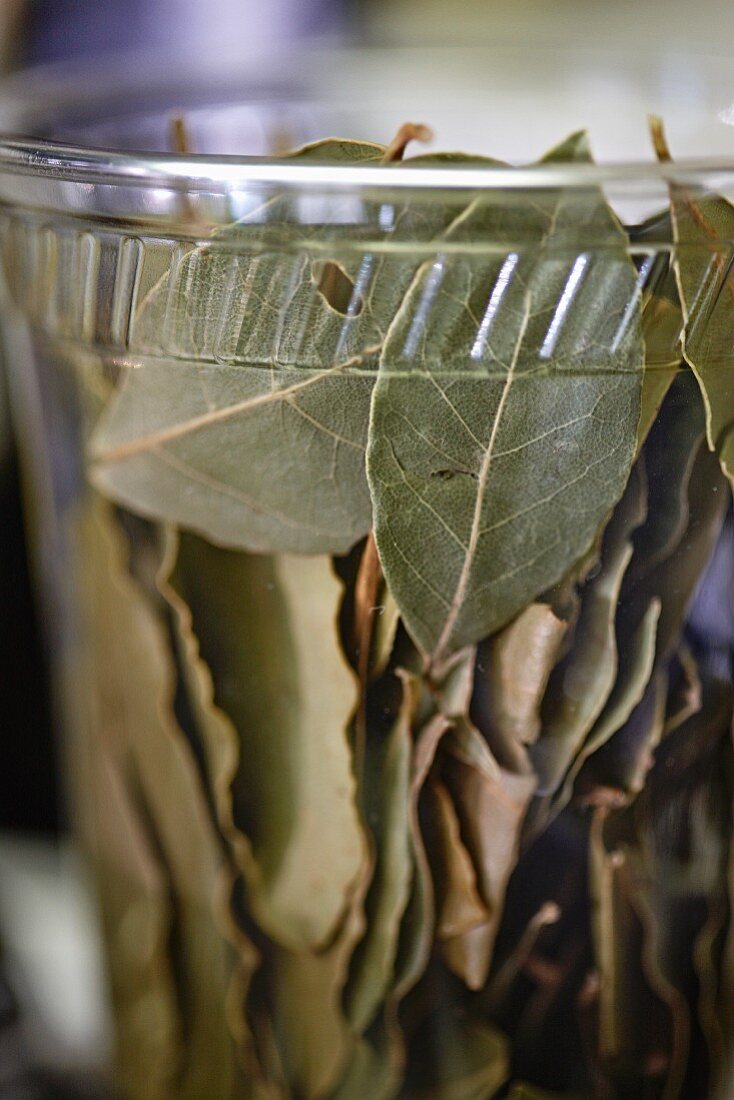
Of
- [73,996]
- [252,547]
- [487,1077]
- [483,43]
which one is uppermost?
[483,43]

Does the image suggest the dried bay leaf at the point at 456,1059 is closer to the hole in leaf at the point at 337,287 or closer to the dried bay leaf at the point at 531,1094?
the dried bay leaf at the point at 531,1094

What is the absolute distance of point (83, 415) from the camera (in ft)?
0.88

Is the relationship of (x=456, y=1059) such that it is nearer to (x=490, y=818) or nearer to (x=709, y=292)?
(x=490, y=818)

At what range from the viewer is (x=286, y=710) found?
0.25m

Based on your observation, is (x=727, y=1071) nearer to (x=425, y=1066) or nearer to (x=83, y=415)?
(x=425, y=1066)

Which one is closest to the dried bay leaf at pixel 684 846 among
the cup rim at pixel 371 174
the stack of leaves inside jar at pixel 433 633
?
the stack of leaves inside jar at pixel 433 633

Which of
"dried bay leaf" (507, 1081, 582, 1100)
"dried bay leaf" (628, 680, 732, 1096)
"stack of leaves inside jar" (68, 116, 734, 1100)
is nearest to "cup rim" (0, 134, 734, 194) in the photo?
"stack of leaves inside jar" (68, 116, 734, 1100)

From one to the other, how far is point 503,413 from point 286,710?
8 cm

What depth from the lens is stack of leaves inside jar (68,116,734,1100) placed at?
0.69 feet

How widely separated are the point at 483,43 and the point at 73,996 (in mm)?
414

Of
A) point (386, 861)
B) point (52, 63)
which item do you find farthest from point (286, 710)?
point (52, 63)

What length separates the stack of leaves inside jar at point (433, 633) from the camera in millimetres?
211

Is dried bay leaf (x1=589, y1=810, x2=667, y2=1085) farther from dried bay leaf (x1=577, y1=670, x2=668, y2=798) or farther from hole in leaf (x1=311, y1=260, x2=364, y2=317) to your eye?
hole in leaf (x1=311, y1=260, x2=364, y2=317)

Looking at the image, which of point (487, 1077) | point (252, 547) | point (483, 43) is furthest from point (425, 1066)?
point (483, 43)
